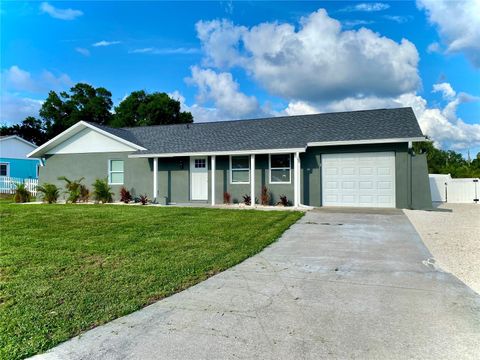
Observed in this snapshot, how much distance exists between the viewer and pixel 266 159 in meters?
15.4

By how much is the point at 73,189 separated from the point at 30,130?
118ft

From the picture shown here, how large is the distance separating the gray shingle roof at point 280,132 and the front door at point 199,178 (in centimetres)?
78

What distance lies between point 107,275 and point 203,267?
4.74 feet

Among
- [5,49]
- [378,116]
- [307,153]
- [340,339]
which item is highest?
[5,49]

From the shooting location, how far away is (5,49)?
12594mm

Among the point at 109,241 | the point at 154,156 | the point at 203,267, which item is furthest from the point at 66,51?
the point at 203,267

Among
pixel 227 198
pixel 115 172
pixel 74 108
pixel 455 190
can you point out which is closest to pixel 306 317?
pixel 227 198

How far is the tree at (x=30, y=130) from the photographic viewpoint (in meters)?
45.7

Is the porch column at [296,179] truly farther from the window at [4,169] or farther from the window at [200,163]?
the window at [4,169]

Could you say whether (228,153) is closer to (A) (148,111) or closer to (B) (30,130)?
(A) (148,111)

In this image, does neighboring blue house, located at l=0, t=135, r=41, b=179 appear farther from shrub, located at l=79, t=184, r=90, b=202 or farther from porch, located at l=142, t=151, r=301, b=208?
porch, located at l=142, t=151, r=301, b=208

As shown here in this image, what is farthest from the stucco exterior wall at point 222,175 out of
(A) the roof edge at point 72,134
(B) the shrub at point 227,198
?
(A) the roof edge at point 72,134

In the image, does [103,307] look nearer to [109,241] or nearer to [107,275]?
[107,275]

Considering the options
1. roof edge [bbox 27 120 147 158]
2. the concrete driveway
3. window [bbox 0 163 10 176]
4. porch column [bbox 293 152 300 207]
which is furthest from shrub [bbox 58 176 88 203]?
window [bbox 0 163 10 176]
